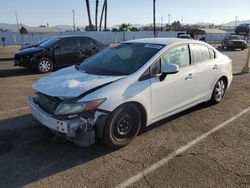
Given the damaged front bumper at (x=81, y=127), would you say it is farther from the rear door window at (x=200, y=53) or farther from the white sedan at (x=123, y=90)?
the rear door window at (x=200, y=53)

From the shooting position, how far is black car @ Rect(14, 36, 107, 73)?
34.1 ft

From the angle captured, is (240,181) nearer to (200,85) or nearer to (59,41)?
(200,85)

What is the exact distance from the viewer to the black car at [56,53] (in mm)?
10406

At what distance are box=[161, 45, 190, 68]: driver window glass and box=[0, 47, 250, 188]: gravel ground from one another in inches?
44.8

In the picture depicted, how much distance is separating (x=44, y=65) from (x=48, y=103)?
284 inches

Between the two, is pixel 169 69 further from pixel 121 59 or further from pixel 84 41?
pixel 84 41

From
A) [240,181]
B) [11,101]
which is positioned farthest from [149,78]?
[11,101]

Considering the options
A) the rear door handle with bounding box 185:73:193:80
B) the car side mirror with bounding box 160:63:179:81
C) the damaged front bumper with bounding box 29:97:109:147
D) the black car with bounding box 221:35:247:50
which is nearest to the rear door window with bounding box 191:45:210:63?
the rear door handle with bounding box 185:73:193:80

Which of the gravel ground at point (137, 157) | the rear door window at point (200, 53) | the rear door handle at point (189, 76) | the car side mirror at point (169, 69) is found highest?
the rear door window at point (200, 53)

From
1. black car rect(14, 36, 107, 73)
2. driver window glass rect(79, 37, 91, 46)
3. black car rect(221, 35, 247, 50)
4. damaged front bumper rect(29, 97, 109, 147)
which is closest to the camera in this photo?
damaged front bumper rect(29, 97, 109, 147)

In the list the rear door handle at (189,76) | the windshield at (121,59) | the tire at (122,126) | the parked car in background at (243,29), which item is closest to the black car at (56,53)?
the windshield at (121,59)

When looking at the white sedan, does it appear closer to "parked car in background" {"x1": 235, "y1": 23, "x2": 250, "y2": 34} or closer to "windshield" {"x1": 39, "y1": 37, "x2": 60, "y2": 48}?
"windshield" {"x1": 39, "y1": 37, "x2": 60, "y2": 48}

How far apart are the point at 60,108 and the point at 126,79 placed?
105cm

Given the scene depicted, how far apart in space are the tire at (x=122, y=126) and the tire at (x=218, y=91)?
2.50 m
